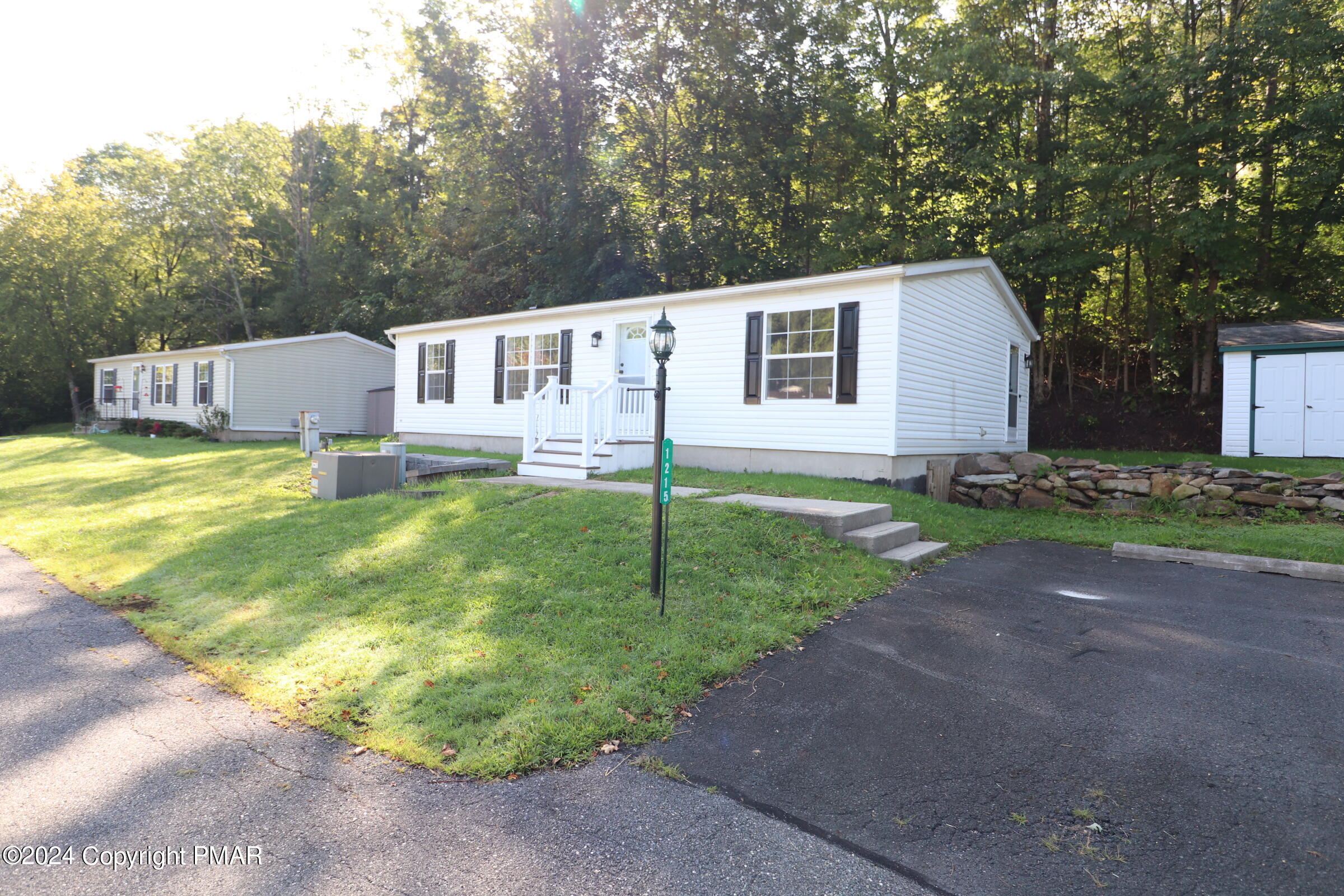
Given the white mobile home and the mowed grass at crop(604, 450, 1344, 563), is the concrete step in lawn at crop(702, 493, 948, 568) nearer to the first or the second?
the mowed grass at crop(604, 450, 1344, 563)

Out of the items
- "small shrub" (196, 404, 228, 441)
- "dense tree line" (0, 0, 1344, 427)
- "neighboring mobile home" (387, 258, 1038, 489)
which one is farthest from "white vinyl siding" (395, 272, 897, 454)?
"small shrub" (196, 404, 228, 441)

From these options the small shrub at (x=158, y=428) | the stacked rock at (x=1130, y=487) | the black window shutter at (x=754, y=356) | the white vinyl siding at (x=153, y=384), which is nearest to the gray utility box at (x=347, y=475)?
the black window shutter at (x=754, y=356)

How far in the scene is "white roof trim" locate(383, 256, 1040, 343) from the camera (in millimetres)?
9508

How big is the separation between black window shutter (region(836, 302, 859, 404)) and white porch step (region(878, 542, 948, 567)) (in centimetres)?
316

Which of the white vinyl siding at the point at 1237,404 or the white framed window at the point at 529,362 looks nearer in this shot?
the white vinyl siding at the point at 1237,404

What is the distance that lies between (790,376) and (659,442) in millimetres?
6161

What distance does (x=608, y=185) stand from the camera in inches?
819

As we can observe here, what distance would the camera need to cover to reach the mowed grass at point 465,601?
328cm

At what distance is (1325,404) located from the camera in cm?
1118

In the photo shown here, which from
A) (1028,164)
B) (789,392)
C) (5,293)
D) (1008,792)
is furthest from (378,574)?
(5,293)

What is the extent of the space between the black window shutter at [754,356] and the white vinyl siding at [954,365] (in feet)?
5.18

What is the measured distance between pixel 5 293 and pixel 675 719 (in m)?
36.2

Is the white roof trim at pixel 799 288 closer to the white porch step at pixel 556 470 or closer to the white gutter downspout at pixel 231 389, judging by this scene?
the white porch step at pixel 556 470

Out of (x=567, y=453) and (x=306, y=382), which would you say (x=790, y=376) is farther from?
(x=306, y=382)
